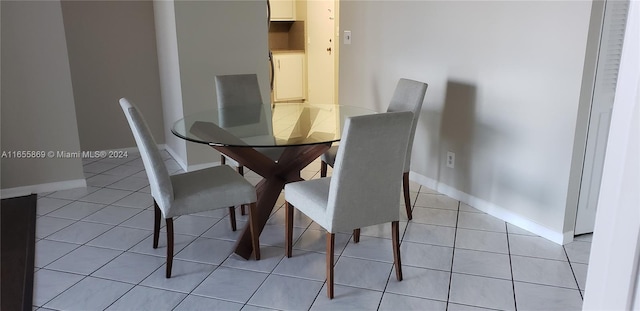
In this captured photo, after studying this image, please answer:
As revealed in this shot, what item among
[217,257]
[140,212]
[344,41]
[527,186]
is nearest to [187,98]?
[140,212]

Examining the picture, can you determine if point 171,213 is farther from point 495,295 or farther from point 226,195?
A: point 495,295

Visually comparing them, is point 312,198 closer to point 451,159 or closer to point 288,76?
point 451,159

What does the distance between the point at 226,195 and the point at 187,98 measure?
1.79m

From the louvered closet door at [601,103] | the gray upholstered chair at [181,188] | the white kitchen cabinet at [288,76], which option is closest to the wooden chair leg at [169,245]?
the gray upholstered chair at [181,188]

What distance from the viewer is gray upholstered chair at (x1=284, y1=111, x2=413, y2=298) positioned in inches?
81.4

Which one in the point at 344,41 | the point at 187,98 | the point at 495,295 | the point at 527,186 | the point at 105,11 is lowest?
the point at 495,295

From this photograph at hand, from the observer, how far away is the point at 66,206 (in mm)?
3430

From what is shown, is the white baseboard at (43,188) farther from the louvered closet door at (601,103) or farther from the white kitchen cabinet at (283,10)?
the white kitchen cabinet at (283,10)

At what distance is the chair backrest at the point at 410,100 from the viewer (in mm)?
3031

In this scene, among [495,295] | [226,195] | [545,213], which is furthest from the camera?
[545,213]

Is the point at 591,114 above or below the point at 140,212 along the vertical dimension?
above

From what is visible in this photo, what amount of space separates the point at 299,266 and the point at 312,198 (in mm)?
438

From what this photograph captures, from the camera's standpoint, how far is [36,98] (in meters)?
3.54

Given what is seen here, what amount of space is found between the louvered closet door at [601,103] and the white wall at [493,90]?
0.12m
